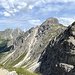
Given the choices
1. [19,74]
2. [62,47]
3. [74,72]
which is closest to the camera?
[19,74]

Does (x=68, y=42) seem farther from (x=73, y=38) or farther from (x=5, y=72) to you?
(x=5, y=72)

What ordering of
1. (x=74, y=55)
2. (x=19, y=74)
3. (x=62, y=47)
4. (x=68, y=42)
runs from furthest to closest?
1. (x=62, y=47)
2. (x=68, y=42)
3. (x=74, y=55)
4. (x=19, y=74)

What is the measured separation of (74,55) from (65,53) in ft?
44.4

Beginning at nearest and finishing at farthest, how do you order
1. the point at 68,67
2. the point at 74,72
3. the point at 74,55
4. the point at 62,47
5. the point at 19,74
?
the point at 19,74, the point at 74,72, the point at 68,67, the point at 74,55, the point at 62,47

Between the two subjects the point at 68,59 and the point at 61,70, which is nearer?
the point at 61,70

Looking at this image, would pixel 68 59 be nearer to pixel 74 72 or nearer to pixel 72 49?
pixel 72 49

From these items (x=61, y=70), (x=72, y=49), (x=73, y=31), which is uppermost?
(x=73, y=31)

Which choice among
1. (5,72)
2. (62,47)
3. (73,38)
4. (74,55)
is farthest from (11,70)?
(62,47)

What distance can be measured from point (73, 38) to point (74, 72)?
52610 mm

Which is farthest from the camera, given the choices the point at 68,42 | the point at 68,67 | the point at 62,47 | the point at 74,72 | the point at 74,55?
the point at 62,47

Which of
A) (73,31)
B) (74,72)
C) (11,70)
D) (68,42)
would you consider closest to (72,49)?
(68,42)

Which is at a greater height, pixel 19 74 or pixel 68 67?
pixel 19 74

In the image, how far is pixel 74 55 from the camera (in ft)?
440

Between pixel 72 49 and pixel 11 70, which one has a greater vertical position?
pixel 11 70
